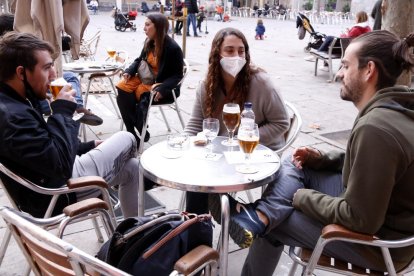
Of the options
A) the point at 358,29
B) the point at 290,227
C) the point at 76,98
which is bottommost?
the point at 290,227

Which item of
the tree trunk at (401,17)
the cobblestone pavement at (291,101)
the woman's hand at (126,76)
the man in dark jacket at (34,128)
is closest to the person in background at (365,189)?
the cobblestone pavement at (291,101)

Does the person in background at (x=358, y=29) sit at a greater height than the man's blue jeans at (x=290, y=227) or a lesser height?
greater

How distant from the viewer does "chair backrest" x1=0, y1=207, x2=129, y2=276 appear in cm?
116

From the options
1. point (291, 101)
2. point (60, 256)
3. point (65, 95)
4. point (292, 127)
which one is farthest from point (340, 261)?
point (291, 101)

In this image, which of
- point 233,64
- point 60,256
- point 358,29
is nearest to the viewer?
point 60,256

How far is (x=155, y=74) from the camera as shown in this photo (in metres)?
4.69

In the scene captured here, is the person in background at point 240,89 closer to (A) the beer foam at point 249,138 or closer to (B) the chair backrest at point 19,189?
(A) the beer foam at point 249,138

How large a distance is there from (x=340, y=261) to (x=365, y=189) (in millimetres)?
411

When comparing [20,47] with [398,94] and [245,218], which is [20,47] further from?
[398,94]

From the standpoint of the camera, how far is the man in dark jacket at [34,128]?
2.08m

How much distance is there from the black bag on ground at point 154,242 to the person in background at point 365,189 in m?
0.35

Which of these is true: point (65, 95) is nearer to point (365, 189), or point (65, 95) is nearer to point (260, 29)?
point (365, 189)

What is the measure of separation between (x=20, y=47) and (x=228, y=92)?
136cm

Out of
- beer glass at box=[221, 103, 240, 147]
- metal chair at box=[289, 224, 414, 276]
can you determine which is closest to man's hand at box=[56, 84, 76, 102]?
beer glass at box=[221, 103, 240, 147]
